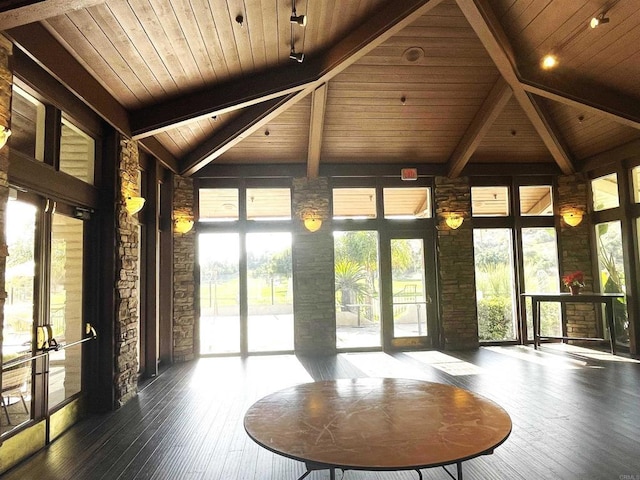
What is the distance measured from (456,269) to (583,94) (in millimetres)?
3374

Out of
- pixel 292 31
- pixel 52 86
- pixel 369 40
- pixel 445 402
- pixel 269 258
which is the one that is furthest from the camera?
pixel 269 258

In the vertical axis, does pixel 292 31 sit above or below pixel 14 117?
above

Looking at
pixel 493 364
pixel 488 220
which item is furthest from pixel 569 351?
pixel 488 220

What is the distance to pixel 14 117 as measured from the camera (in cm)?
321

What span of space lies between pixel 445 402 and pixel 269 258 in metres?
5.14

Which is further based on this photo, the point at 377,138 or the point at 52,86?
the point at 377,138

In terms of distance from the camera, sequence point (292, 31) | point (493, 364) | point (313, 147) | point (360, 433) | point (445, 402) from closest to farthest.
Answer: point (360, 433) < point (445, 402) < point (292, 31) < point (493, 364) < point (313, 147)

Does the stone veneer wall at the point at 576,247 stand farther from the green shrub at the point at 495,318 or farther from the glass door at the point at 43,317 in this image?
the glass door at the point at 43,317

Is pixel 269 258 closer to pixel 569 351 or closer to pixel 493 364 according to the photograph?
pixel 493 364

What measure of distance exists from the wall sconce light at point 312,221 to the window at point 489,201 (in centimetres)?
302

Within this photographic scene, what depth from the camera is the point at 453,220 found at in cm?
734

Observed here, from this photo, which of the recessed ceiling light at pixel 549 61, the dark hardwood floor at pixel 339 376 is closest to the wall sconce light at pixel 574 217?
the dark hardwood floor at pixel 339 376

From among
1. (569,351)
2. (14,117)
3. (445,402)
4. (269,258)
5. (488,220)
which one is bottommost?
(569,351)

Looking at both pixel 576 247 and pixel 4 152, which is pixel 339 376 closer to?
pixel 4 152
